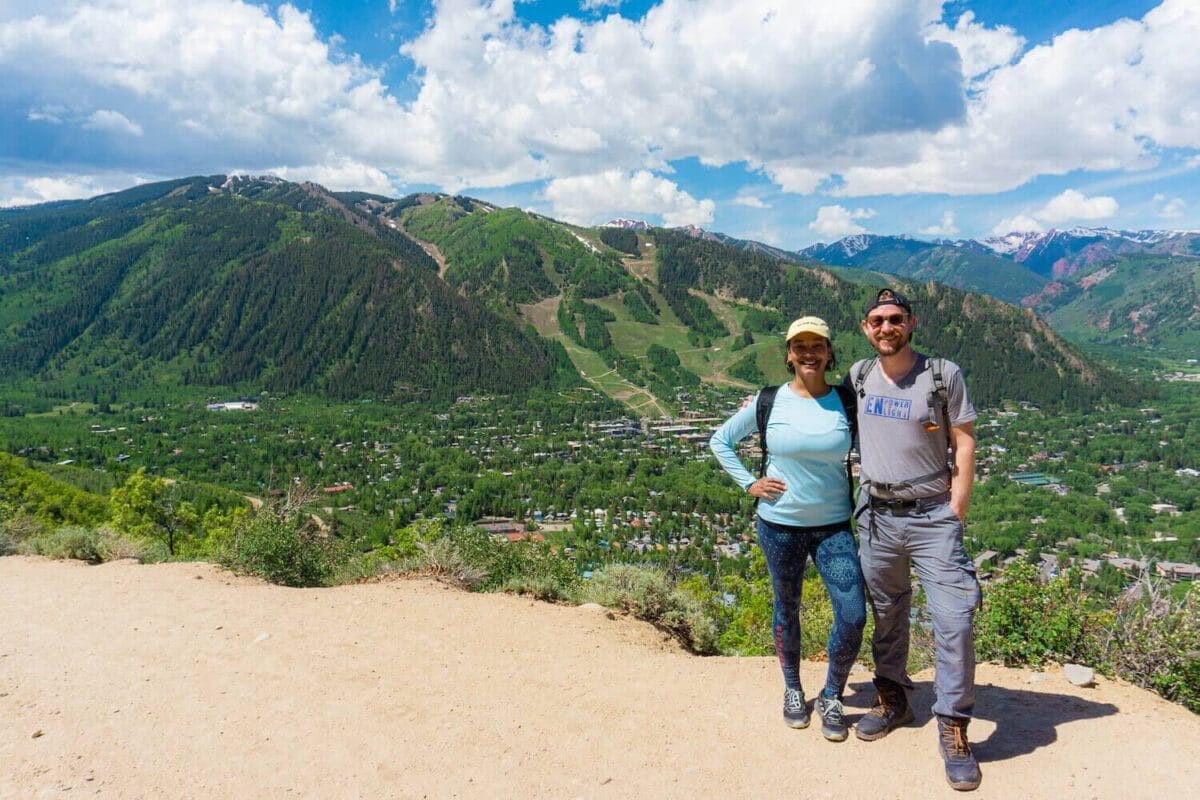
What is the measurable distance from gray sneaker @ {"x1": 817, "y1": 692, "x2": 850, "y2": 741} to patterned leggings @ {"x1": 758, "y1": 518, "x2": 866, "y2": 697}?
0.31 ft

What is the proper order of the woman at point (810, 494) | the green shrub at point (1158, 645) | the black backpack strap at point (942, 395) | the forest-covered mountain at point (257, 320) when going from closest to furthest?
the black backpack strap at point (942, 395)
the woman at point (810, 494)
the green shrub at point (1158, 645)
the forest-covered mountain at point (257, 320)

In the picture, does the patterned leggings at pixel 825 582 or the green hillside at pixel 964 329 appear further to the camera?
the green hillside at pixel 964 329

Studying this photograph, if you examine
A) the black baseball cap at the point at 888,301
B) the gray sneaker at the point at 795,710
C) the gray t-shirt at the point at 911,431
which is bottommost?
the gray sneaker at the point at 795,710

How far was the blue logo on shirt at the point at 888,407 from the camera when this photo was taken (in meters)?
3.85

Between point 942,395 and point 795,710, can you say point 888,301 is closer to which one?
point 942,395

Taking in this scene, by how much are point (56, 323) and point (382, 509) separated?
154m

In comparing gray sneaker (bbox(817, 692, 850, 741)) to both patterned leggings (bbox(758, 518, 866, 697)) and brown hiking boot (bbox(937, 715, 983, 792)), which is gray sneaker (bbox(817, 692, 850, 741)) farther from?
brown hiking boot (bbox(937, 715, 983, 792))

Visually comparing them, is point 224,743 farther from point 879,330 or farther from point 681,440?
point 681,440

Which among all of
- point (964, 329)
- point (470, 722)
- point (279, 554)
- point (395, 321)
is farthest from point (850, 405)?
point (964, 329)

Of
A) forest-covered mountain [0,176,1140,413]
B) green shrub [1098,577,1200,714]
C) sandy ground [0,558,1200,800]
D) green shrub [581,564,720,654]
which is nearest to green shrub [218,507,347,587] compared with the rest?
sandy ground [0,558,1200,800]

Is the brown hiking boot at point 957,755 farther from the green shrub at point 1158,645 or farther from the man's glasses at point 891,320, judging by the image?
the man's glasses at point 891,320

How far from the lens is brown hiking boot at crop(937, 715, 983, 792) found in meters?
3.68

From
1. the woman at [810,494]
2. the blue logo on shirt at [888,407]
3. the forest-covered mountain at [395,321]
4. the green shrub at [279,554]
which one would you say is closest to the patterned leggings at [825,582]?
the woman at [810,494]

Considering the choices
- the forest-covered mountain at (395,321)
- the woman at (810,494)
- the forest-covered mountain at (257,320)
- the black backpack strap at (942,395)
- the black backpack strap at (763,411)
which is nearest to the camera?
the black backpack strap at (942,395)
